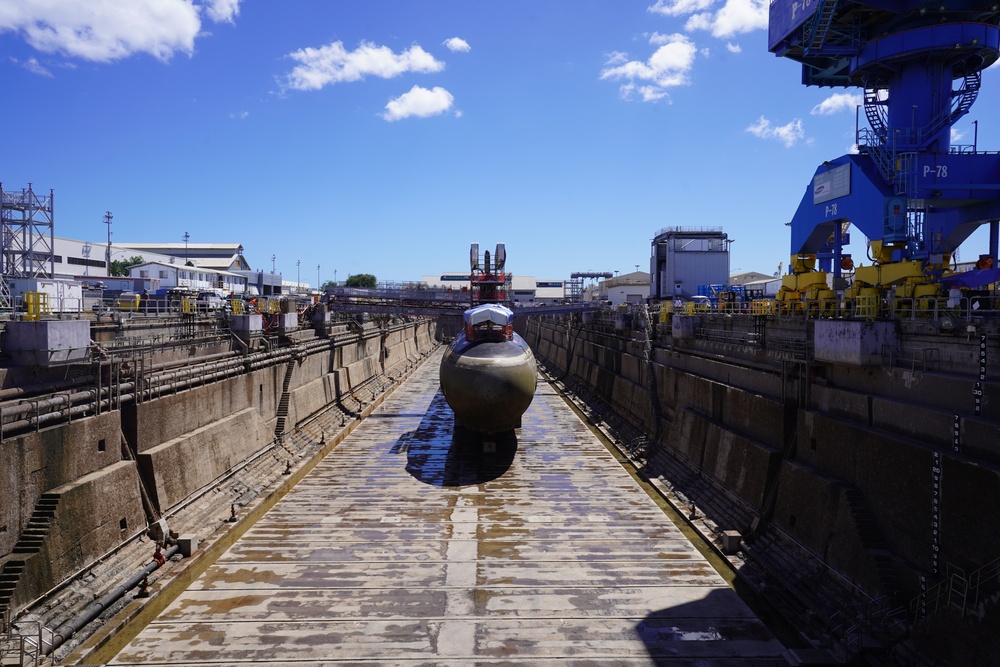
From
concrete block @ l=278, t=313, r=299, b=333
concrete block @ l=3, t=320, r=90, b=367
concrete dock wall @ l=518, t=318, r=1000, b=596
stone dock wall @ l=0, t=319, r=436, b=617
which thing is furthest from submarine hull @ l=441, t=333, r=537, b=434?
concrete block @ l=3, t=320, r=90, b=367

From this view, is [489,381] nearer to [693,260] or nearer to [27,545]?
[27,545]

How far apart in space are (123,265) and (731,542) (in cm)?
11285

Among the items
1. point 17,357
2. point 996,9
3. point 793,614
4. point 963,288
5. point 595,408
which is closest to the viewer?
point 793,614

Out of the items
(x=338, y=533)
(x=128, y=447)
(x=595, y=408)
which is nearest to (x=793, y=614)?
(x=338, y=533)

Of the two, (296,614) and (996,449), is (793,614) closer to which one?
(996,449)

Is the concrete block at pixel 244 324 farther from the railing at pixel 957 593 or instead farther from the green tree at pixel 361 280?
the green tree at pixel 361 280

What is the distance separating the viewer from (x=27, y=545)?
12805 millimetres

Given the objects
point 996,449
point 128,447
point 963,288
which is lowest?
point 128,447

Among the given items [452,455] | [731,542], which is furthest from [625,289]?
[731,542]

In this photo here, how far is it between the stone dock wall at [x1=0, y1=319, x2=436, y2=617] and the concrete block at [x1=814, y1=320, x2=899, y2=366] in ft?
62.1

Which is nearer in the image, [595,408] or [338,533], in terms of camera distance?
[338,533]

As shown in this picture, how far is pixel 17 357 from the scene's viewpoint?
54.1 feet

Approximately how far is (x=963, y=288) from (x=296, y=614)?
21028mm

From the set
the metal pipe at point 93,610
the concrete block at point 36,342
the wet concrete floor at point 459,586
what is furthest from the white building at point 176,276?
the metal pipe at point 93,610
